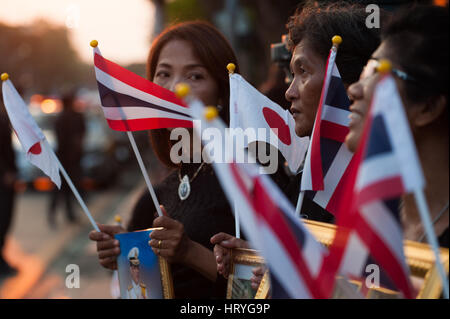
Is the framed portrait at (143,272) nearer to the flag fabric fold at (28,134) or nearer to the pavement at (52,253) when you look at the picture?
the flag fabric fold at (28,134)

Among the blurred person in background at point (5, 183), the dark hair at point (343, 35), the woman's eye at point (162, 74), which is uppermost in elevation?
the dark hair at point (343, 35)

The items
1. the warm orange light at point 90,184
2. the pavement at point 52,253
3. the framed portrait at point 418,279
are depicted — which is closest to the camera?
the framed portrait at point 418,279

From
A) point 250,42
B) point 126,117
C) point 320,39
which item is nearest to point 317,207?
point 320,39

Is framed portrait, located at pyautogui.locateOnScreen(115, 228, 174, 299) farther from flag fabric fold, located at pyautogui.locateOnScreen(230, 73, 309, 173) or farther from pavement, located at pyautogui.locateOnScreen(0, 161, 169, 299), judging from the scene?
pavement, located at pyautogui.locateOnScreen(0, 161, 169, 299)

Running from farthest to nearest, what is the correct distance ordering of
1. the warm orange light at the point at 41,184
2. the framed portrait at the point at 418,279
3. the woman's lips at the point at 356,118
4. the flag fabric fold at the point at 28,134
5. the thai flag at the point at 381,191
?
the warm orange light at the point at 41,184 → the flag fabric fold at the point at 28,134 → the woman's lips at the point at 356,118 → the framed portrait at the point at 418,279 → the thai flag at the point at 381,191

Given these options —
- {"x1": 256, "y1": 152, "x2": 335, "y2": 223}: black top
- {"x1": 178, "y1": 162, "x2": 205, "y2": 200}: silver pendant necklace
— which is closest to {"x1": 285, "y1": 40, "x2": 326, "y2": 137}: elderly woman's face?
{"x1": 256, "y1": 152, "x2": 335, "y2": 223}: black top

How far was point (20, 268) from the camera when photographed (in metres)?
7.57

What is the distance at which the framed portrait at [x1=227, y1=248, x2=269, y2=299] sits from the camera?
1.88 meters

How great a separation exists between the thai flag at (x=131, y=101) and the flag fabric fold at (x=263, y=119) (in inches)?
12.7

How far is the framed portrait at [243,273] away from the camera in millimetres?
1879

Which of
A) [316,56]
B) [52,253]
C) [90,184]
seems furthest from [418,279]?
[90,184]

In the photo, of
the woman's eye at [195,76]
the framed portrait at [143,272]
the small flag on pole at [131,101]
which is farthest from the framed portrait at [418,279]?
the woman's eye at [195,76]

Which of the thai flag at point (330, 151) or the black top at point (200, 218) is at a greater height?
the thai flag at point (330, 151)

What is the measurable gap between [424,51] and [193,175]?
1532mm
